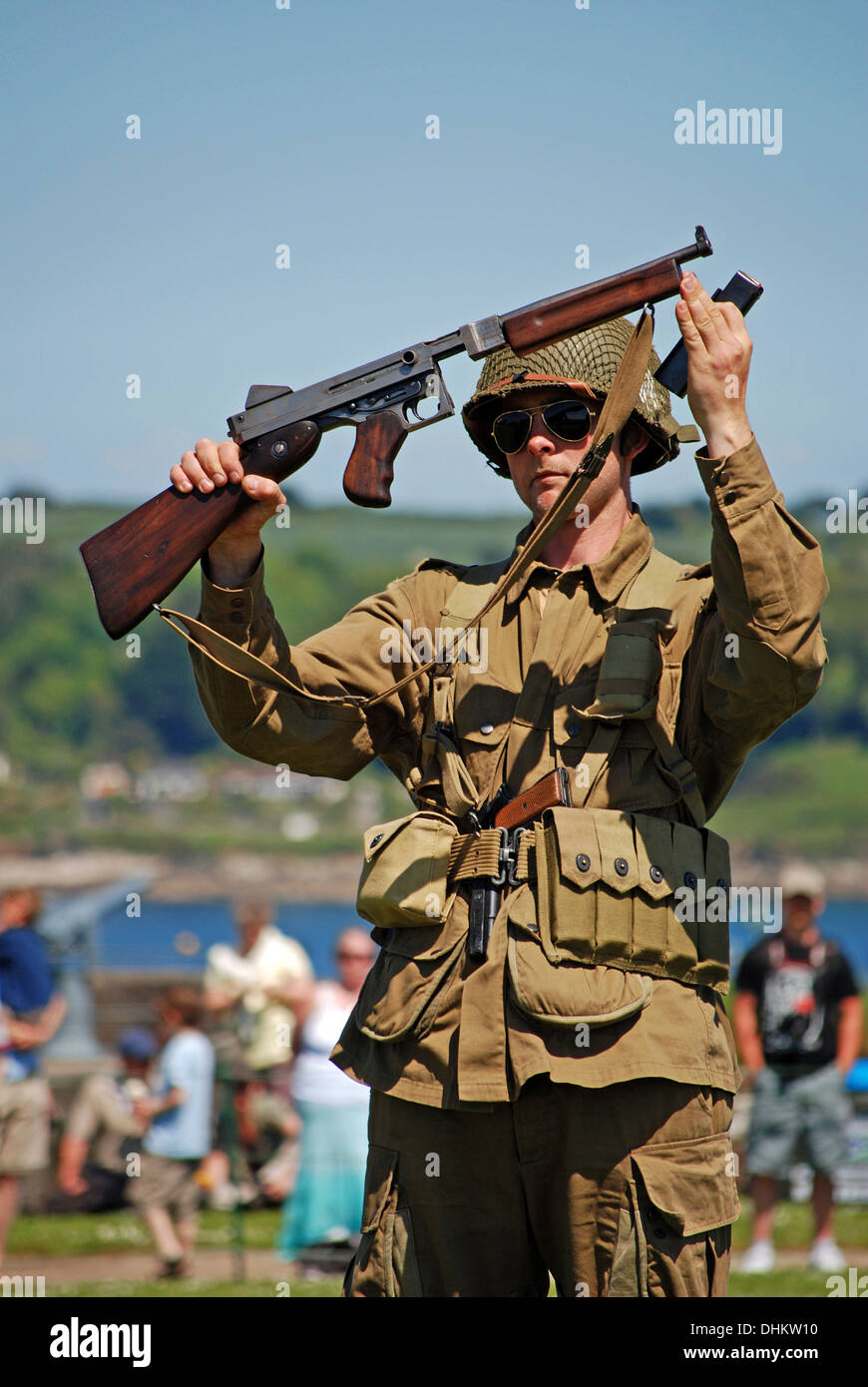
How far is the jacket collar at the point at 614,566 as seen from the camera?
4137 millimetres

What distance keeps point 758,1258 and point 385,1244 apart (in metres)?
5.28

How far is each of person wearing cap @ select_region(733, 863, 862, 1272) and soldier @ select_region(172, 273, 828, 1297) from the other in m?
4.91

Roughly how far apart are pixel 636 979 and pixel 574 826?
1.31 ft

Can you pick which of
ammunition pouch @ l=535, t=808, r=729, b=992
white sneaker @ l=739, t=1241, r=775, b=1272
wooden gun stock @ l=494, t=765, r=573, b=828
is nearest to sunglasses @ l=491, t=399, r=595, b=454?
wooden gun stock @ l=494, t=765, r=573, b=828

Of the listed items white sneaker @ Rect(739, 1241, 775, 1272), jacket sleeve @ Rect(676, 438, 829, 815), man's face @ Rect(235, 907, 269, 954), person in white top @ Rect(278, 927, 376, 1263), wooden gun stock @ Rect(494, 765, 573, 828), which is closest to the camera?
jacket sleeve @ Rect(676, 438, 829, 815)

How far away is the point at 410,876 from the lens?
3.93 metres

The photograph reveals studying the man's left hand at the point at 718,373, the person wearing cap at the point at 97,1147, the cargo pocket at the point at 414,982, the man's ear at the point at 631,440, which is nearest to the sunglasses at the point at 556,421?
the man's ear at the point at 631,440

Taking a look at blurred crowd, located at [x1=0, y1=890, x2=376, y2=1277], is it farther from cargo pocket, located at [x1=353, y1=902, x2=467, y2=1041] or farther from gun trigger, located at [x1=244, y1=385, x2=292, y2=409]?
gun trigger, located at [x1=244, y1=385, x2=292, y2=409]

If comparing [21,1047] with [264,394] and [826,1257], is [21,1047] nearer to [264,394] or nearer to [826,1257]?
[826,1257]

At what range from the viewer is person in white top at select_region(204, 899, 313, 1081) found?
9.38 m

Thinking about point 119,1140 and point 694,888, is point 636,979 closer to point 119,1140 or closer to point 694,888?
point 694,888

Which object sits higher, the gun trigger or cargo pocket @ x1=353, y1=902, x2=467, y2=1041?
the gun trigger

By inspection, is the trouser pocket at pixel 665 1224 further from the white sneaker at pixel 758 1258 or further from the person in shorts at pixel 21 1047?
the person in shorts at pixel 21 1047
